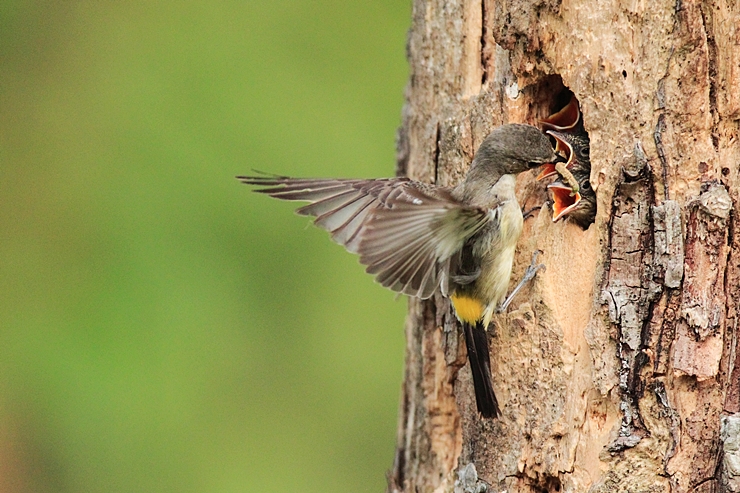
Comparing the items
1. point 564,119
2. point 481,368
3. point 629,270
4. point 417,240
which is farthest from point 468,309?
point 564,119

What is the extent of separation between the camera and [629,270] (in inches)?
121

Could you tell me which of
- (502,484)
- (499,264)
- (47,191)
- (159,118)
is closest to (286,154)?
(159,118)

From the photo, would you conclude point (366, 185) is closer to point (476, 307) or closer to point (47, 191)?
point (476, 307)

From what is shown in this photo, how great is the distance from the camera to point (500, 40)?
3.31m

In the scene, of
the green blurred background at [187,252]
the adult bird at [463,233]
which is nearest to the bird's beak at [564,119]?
the adult bird at [463,233]

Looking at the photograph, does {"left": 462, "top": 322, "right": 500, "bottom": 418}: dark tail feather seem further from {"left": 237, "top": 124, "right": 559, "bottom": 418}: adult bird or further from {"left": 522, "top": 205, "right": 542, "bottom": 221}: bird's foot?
{"left": 522, "top": 205, "right": 542, "bottom": 221}: bird's foot

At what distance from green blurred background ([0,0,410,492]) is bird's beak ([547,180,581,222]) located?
2.27 m

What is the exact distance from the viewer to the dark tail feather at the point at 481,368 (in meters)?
3.37

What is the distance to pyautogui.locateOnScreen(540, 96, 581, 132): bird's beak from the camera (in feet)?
11.5

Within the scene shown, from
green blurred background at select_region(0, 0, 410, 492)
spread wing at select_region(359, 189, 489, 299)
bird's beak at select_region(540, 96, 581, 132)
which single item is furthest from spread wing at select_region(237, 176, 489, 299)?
green blurred background at select_region(0, 0, 410, 492)

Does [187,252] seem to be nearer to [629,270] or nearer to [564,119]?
[564,119]

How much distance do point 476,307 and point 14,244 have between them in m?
3.54

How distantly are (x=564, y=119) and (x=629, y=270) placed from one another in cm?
76

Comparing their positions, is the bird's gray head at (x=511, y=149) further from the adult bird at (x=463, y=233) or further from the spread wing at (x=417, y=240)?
the spread wing at (x=417, y=240)
